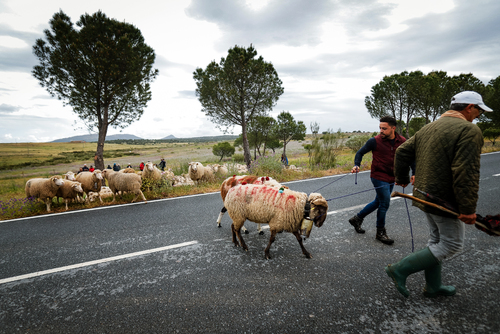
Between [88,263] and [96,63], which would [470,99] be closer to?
[88,263]

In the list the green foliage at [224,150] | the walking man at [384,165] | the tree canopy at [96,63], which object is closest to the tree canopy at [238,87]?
the tree canopy at [96,63]

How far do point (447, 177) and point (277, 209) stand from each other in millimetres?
2095

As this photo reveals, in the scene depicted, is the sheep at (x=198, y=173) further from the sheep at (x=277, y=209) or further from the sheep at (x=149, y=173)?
the sheep at (x=277, y=209)

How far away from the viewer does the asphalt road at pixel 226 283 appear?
2330mm

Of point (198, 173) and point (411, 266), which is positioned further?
point (198, 173)

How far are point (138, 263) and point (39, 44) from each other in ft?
59.7

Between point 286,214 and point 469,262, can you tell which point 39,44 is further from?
point 469,262

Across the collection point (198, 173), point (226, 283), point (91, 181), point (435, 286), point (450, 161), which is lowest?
point (226, 283)

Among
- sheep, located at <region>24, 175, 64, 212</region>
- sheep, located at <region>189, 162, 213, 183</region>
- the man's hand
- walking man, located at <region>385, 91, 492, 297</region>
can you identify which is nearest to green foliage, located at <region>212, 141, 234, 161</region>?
sheep, located at <region>189, 162, 213, 183</region>

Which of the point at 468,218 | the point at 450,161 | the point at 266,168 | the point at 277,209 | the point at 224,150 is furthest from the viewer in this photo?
the point at 224,150

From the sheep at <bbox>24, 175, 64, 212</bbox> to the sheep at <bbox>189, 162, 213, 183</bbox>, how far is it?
14.9 ft

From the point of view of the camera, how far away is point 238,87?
1777 centimetres

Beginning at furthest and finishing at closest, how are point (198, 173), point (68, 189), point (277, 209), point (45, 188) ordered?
point (198, 173) < point (68, 189) < point (45, 188) < point (277, 209)

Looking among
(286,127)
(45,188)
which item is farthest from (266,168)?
(286,127)
